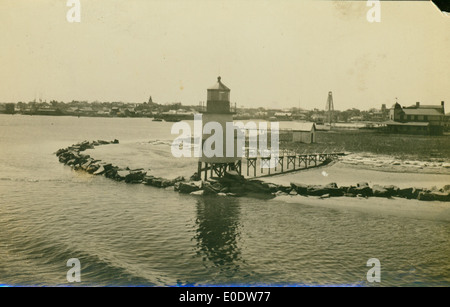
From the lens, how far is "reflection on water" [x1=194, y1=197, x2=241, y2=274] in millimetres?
8500

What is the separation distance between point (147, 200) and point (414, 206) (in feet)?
31.1

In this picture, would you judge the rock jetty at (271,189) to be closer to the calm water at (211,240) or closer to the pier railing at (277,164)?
the calm water at (211,240)

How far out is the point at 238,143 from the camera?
15.8 meters

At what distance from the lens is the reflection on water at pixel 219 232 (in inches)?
335

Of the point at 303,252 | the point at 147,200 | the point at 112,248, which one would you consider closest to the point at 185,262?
the point at 112,248

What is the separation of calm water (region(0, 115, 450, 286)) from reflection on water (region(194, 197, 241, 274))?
31 mm

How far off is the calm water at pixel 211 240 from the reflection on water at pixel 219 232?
0.10ft

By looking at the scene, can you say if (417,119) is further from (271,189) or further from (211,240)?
(211,240)

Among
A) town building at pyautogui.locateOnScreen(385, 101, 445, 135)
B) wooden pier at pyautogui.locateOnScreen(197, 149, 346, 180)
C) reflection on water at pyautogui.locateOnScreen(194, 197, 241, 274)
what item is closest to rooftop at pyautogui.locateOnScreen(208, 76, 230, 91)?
wooden pier at pyautogui.locateOnScreen(197, 149, 346, 180)

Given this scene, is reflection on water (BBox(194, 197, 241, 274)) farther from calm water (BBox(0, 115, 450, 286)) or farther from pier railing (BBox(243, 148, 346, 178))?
pier railing (BBox(243, 148, 346, 178))

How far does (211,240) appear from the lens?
9.66m

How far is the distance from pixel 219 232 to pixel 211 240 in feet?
1.99

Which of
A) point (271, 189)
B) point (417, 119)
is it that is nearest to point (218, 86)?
point (271, 189)

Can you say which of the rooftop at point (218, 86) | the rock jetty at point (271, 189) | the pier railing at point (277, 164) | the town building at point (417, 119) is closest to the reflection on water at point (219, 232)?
the rock jetty at point (271, 189)
